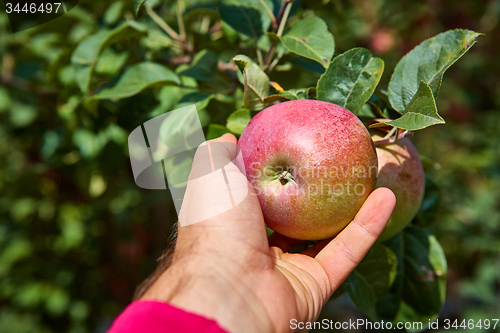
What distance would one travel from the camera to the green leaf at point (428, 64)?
0.69 meters

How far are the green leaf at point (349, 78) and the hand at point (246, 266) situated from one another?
0.21 meters

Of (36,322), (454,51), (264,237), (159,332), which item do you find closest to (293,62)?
(454,51)

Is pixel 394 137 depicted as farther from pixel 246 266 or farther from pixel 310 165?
pixel 246 266

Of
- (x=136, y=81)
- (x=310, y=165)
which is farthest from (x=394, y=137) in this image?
(x=136, y=81)

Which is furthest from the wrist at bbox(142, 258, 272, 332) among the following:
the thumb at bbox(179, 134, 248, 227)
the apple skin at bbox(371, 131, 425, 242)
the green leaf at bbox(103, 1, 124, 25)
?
the green leaf at bbox(103, 1, 124, 25)

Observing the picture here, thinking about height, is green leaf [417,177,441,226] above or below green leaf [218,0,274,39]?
below

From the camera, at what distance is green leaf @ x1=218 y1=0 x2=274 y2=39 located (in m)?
0.98

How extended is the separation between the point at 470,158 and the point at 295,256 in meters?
2.09

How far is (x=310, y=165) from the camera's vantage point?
0.65 m

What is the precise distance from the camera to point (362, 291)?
82 centimetres

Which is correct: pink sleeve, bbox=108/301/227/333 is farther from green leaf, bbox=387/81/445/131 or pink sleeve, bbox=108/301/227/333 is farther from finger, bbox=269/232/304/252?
green leaf, bbox=387/81/445/131

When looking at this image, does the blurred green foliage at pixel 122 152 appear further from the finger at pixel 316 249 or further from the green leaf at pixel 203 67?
the finger at pixel 316 249

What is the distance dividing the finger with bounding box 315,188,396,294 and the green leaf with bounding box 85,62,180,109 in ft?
1.97

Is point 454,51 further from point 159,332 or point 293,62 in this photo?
point 159,332
